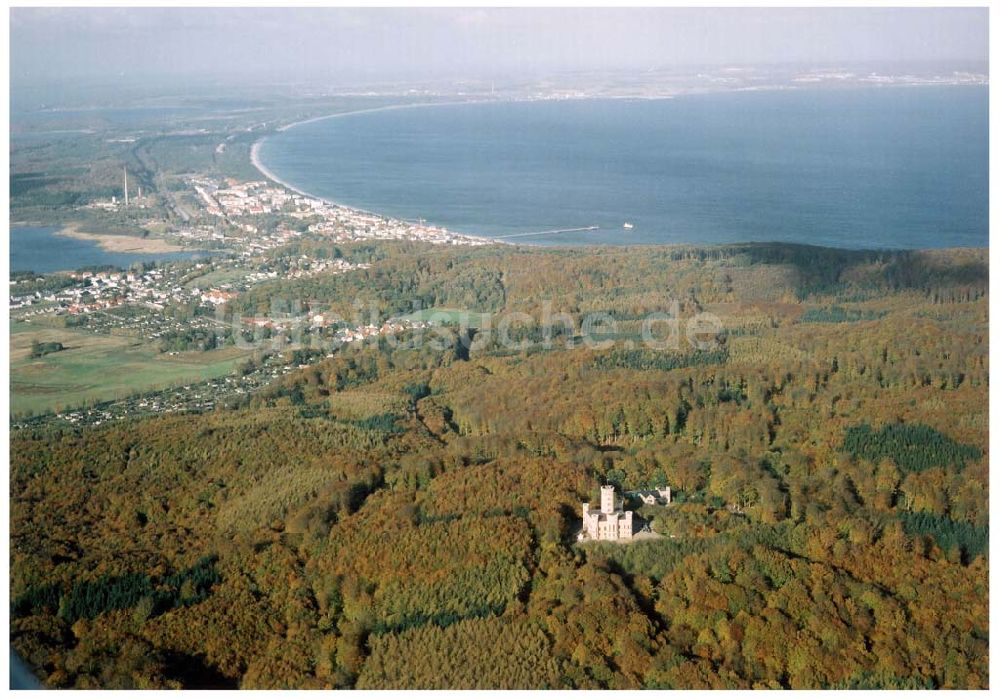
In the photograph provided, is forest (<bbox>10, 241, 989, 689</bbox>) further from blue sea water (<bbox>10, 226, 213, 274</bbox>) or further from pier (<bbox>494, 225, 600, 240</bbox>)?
pier (<bbox>494, 225, 600, 240</bbox>)

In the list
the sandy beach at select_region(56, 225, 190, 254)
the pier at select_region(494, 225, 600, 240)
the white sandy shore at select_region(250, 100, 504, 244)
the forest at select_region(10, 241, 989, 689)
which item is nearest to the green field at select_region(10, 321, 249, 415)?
the forest at select_region(10, 241, 989, 689)

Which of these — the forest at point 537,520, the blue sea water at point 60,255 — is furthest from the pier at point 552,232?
the forest at point 537,520

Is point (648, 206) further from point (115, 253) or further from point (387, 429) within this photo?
point (387, 429)

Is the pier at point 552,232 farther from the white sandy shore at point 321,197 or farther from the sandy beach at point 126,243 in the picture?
the sandy beach at point 126,243

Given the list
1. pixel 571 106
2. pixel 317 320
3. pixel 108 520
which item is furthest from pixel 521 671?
pixel 571 106

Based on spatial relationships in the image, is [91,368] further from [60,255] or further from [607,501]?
[60,255]

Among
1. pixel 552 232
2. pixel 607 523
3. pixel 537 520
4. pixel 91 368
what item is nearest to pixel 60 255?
pixel 91 368
